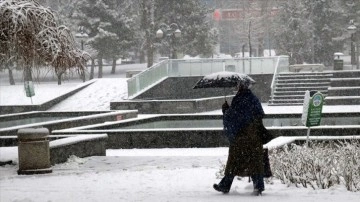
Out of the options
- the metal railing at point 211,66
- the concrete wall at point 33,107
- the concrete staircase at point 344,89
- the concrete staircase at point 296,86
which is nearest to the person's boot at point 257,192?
the concrete staircase at point 344,89

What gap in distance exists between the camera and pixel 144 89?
138 feet

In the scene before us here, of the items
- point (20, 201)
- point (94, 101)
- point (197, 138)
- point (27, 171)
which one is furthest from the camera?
point (94, 101)

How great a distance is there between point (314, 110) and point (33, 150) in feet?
22.4

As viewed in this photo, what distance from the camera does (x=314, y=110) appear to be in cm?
1688

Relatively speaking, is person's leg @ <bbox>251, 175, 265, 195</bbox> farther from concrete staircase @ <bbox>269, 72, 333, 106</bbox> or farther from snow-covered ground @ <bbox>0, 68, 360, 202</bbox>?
concrete staircase @ <bbox>269, 72, 333, 106</bbox>

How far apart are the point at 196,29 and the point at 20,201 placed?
5330cm

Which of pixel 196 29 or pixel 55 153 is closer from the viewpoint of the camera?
pixel 55 153

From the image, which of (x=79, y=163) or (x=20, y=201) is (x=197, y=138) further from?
(x=20, y=201)

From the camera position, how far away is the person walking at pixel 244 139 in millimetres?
10094

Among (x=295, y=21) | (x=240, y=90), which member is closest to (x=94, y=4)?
(x=295, y=21)

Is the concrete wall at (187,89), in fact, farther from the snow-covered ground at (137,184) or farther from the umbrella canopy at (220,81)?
the umbrella canopy at (220,81)

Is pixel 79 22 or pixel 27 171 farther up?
pixel 79 22

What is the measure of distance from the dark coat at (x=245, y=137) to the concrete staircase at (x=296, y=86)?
30.3 m

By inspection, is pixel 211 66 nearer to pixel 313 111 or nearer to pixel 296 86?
pixel 296 86
